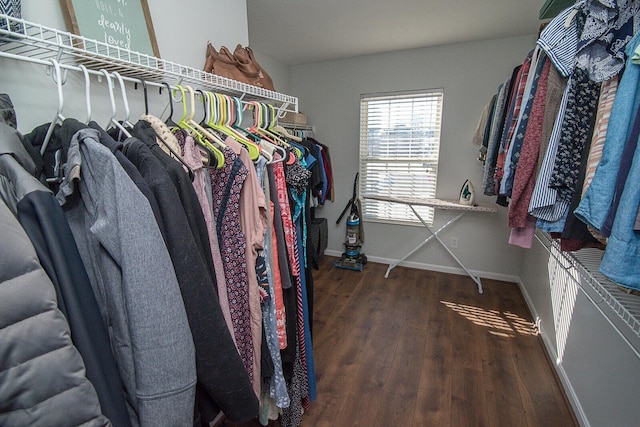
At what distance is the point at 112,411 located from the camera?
0.58m

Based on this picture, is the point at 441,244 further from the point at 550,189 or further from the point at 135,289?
the point at 135,289

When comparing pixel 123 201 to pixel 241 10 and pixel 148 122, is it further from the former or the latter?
pixel 241 10

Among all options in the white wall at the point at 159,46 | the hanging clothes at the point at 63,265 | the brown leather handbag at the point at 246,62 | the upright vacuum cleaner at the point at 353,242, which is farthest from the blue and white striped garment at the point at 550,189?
the upright vacuum cleaner at the point at 353,242

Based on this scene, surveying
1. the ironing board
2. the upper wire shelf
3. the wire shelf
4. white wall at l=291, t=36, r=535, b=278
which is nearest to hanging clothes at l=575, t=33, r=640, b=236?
the wire shelf

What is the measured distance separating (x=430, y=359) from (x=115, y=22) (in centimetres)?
245

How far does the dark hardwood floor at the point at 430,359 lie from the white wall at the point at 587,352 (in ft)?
0.49

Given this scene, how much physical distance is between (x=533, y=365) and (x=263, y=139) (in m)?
2.26

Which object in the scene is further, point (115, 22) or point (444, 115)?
point (444, 115)

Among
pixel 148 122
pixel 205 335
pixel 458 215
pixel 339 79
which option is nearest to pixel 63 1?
pixel 148 122

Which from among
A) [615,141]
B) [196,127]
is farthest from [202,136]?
[615,141]

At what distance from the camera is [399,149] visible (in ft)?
11.0

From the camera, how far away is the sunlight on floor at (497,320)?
2.29 meters

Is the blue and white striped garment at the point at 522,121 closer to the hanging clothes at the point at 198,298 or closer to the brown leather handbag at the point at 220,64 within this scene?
the hanging clothes at the point at 198,298

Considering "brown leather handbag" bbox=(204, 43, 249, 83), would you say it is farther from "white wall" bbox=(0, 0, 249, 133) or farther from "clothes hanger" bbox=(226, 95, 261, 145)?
"clothes hanger" bbox=(226, 95, 261, 145)
